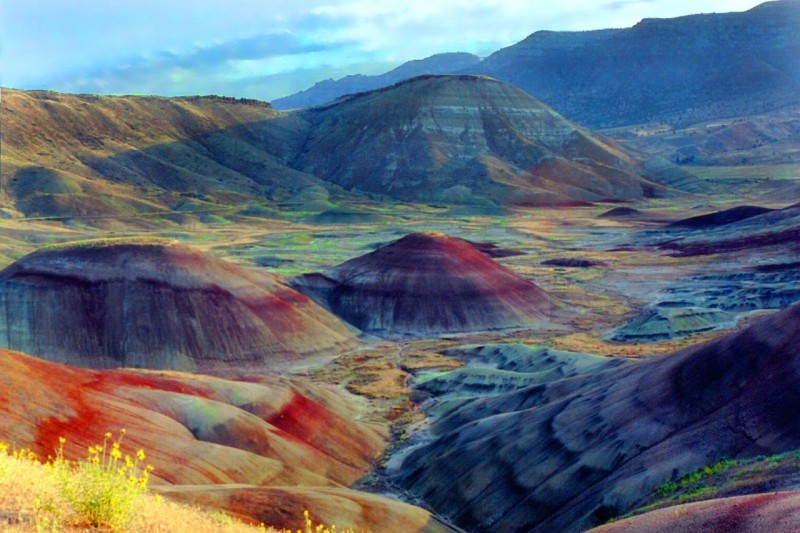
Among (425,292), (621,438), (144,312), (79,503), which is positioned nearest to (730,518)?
(79,503)

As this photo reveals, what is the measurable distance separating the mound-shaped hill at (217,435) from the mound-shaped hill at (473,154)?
128545 mm

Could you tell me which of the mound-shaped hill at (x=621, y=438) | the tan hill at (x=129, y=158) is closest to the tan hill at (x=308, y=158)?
the tan hill at (x=129, y=158)

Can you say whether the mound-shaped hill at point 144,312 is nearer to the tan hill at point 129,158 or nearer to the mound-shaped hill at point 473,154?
the tan hill at point 129,158

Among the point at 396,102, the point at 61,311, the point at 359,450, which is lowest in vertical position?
the point at 359,450

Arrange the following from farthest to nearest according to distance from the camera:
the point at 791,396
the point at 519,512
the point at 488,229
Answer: the point at 488,229, the point at 519,512, the point at 791,396

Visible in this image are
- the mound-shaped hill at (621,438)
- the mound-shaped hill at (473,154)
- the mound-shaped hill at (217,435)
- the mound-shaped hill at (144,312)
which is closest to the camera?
the mound-shaped hill at (217,435)

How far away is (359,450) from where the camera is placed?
3725 cm

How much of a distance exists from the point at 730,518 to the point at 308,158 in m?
183

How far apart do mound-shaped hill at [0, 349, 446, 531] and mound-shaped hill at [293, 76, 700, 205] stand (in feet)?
422

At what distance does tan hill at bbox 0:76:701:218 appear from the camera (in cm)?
14775

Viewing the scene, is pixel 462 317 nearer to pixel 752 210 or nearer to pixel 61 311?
pixel 61 311

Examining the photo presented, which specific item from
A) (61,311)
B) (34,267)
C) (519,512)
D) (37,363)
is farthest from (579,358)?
(34,267)

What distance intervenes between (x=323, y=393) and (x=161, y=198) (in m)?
112

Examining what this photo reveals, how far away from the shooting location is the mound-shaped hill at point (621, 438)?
77.3 feet
